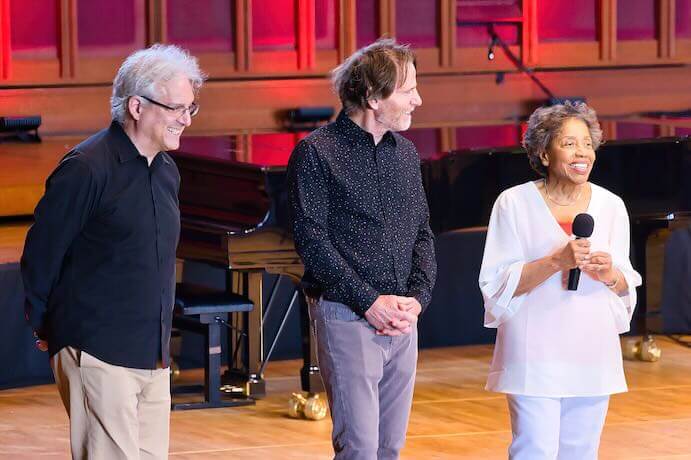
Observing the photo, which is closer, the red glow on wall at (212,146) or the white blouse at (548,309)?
the white blouse at (548,309)

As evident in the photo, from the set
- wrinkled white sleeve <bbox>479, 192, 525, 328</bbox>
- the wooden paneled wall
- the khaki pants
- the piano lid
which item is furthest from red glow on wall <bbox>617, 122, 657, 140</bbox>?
the khaki pants

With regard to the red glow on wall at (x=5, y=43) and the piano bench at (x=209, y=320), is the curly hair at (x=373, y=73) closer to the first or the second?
the piano bench at (x=209, y=320)

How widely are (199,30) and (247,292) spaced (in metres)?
3.86

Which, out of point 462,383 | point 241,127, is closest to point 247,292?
point 462,383

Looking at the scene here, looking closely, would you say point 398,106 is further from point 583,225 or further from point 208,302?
point 208,302

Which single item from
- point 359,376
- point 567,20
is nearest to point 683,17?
point 567,20

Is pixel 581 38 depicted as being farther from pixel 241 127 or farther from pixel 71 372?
pixel 71 372

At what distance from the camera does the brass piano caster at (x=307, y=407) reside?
580cm

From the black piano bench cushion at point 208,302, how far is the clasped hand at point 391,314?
88.4 inches

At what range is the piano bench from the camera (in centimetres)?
581

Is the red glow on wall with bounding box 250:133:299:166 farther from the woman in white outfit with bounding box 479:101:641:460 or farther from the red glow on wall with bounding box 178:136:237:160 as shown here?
the woman in white outfit with bounding box 479:101:641:460

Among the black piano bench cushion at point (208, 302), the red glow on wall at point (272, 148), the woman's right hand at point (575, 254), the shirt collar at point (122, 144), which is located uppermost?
the shirt collar at point (122, 144)

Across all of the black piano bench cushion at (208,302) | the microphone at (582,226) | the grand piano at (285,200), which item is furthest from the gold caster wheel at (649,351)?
the microphone at (582,226)

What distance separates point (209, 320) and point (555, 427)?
2.41 m
